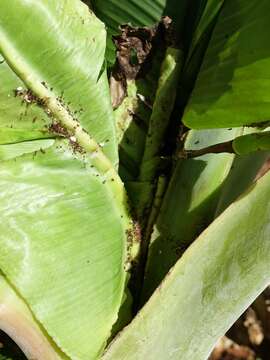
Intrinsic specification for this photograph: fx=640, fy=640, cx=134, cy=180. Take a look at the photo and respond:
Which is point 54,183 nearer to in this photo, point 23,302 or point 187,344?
point 23,302

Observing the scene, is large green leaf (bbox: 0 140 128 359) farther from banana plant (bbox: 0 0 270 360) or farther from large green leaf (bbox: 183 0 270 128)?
large green leaf (bbox: 183 0 270 128)

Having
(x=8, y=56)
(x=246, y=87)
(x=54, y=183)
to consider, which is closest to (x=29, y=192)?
(x=54, y=183)

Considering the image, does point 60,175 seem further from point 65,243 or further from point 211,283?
point 211,283

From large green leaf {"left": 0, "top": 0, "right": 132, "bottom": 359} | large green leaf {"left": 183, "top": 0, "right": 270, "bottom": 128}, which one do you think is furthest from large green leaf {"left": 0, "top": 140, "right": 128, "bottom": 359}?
large green leaf {"left": 183, "top": 0, "right": 270, "bottom": 128}

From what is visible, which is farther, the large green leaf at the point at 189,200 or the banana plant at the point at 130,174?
the large green leaf at the point at 189,200

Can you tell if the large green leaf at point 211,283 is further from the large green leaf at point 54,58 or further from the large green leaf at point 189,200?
the large green leaf at point 54,58

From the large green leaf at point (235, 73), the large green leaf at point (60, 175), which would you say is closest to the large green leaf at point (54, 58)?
the large green leaf at point (60, 175)
